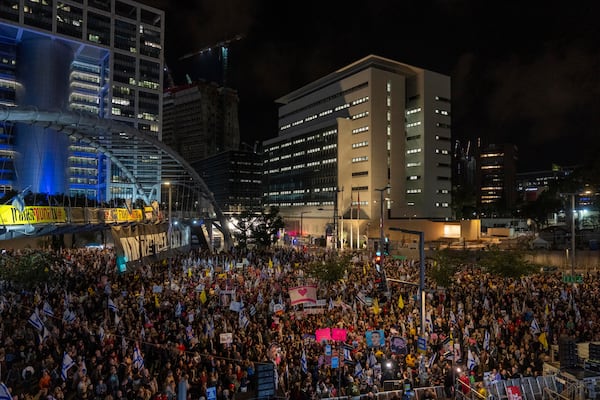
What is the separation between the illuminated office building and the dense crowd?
6334 cm

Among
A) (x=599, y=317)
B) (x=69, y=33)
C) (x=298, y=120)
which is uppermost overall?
(x=69, y=33)

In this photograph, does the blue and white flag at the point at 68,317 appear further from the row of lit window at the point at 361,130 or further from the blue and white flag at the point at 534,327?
the row of lit window at the point at 361,130

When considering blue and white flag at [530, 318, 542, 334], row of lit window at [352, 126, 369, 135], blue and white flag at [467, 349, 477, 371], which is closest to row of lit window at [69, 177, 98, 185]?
row of lit window at [352, 126, 369, 135]

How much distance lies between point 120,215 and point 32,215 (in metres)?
9.60

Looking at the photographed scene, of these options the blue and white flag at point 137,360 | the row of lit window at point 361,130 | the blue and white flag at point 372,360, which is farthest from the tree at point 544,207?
the blue and white flag at point 137,360

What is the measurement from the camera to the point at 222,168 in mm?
162250

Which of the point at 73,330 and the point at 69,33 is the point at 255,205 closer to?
the point at 69,33

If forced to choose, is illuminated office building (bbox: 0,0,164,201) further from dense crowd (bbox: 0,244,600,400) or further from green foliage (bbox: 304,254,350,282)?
Result: dense crowd (bbox: 0,244,600,400)

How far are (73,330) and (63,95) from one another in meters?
92.9

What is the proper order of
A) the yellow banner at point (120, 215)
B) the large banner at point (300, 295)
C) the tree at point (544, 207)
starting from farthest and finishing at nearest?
the tree at point (544, 207), the yellow banner at point (120, 215), the large banner at point (300, 295)

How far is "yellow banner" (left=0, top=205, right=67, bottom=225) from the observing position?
17844mm

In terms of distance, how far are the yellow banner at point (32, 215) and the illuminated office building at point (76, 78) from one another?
5816 cm

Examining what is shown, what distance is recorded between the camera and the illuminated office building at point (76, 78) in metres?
87.1

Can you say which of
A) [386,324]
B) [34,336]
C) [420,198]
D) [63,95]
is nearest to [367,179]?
[420,198]
